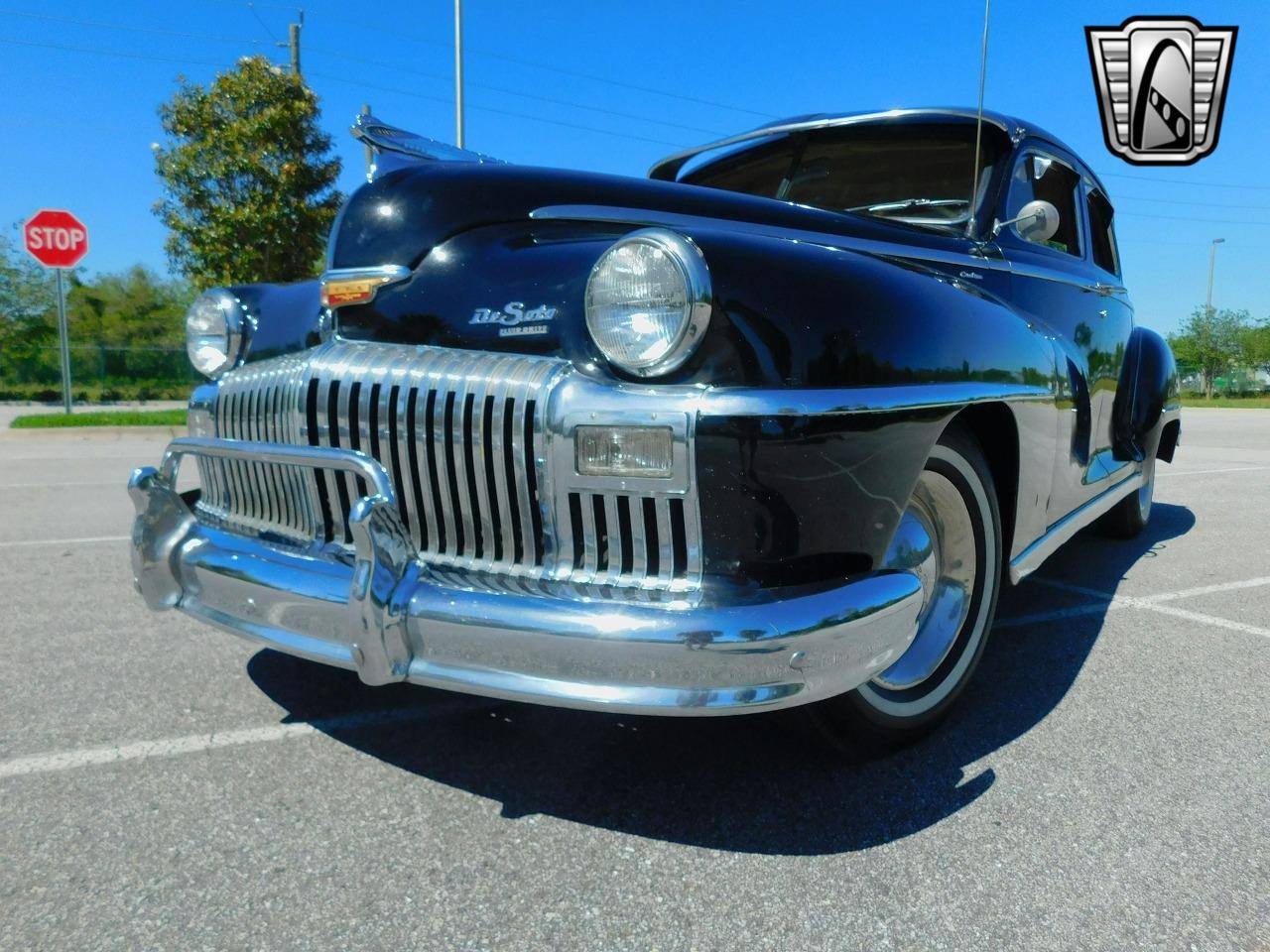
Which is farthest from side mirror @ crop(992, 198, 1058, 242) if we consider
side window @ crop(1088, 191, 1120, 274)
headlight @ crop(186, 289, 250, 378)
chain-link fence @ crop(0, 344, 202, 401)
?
chain-link fence @ crop(0, 344, 202, 401)

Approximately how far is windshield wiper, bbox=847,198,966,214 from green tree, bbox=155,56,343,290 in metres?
12.1

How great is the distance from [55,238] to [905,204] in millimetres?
13746

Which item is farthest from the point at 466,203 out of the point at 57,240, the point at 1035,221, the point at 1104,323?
the point at 57,240

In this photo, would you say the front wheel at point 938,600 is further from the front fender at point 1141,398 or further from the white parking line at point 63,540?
the white parking line at point 63,540

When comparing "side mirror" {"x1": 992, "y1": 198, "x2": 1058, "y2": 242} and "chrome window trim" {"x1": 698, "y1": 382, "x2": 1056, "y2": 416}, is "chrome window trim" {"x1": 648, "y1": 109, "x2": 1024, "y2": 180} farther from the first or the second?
"chrome window trim" {"x1": 698, "y1": 382, "x2": 1056, "y2": 416}

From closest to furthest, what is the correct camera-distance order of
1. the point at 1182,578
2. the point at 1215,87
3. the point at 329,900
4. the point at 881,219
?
the point at 329,900 < the point at 881,219 < the point at 1182,578 < the point at 1215,87

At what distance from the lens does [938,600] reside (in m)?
2.35

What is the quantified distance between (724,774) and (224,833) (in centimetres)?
105

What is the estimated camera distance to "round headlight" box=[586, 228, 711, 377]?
5.54 ft

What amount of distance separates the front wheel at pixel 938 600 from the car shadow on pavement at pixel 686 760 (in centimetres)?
8

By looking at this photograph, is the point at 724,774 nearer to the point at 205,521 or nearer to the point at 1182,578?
the point at 205,521

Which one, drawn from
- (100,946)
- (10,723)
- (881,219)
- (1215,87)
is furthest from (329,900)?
(1215,87)

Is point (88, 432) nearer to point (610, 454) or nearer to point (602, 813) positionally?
point (602, 813)

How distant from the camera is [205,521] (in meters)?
2.40
